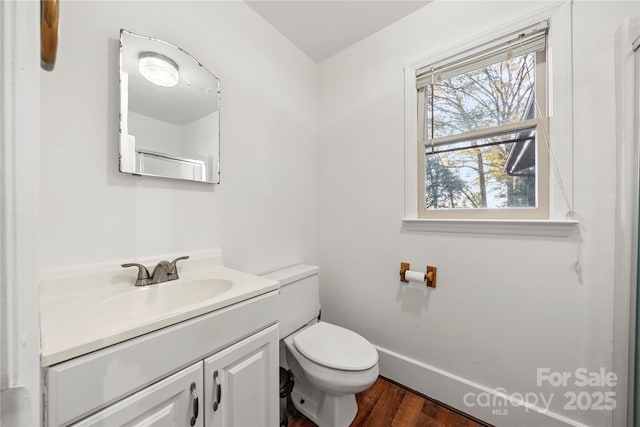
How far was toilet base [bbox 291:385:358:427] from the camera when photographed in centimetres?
123

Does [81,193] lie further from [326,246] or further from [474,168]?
[474,168]

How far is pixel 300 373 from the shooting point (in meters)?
1.41

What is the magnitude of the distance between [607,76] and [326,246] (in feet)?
5.61

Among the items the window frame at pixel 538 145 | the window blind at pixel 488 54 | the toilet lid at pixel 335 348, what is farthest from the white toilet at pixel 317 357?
the window blind at pixel 488 54

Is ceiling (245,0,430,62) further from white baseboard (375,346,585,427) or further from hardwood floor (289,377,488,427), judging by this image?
hardwood floor (289,377,488,427)

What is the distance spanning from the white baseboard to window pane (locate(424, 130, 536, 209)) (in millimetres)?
986

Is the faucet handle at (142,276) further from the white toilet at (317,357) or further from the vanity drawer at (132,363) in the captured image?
the white toilet at (317,357)

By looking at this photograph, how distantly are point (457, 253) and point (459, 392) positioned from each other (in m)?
0.77

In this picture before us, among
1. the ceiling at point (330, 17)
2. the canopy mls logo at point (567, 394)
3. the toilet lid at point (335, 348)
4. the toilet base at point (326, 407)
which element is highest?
the ceiling at point (330, 17)

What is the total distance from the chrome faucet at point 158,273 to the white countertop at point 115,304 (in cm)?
3

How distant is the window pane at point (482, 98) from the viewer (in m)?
1.27

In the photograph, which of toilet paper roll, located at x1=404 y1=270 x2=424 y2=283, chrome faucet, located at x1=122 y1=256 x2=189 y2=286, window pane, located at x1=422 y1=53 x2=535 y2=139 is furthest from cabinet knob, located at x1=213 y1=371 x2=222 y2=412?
window pane, located at x1=422 y1=53 x2=535 y2=139

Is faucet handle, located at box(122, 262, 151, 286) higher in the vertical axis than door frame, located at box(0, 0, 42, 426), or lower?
lower

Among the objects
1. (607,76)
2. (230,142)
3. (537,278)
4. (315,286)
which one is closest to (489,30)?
(607,76)
